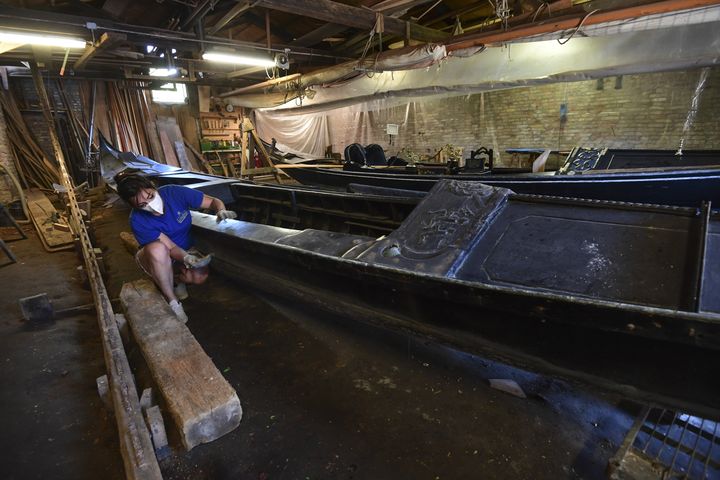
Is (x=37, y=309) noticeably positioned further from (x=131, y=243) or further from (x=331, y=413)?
(x=331, y=413)

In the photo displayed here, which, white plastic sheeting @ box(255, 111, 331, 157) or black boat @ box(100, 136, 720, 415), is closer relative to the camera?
black boat @ box(100, 136, 720, 415)

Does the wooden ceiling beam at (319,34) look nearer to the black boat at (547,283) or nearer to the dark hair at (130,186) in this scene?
the dark hair at (130,186)

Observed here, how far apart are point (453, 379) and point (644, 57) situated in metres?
4.55

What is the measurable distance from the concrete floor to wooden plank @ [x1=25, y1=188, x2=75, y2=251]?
2911 millimetres

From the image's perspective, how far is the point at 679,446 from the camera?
1.61m

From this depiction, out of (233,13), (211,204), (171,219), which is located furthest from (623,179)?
(233,13)

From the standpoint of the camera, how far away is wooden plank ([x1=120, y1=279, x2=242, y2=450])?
1804mm

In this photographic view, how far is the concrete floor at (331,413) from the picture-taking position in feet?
5.97

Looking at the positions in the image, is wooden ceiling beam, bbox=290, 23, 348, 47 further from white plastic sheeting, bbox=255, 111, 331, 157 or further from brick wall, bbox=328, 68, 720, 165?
white plastic sheeting, bbox=255, 111, 331, 157

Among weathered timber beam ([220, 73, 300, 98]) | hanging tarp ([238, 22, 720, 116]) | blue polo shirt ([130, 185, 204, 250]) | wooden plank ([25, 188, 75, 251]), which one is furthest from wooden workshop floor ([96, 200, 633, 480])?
Answer: weathered timber beam ([220, 73, 300, 98])

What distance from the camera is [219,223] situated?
12.1 ft

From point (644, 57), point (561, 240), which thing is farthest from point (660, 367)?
point (644, 57)

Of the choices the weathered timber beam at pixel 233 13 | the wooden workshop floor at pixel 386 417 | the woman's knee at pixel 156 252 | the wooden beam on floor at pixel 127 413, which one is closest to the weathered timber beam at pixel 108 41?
the weathered timber beam at pixel 233 13

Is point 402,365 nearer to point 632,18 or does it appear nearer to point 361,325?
point 361,325
